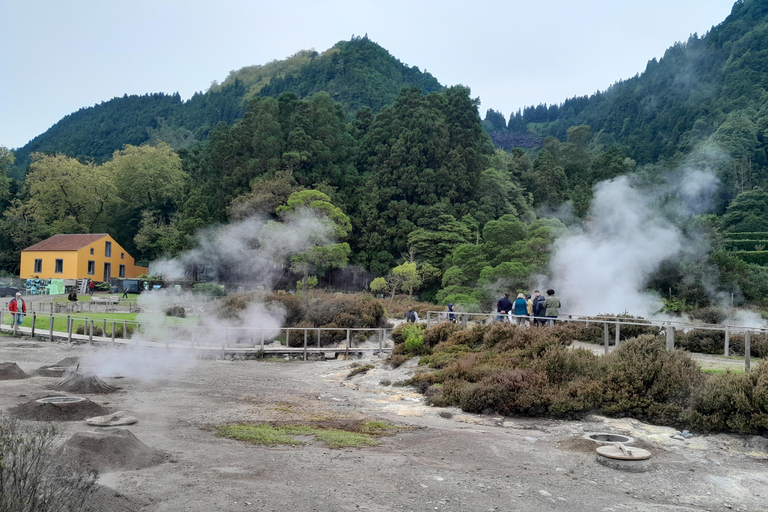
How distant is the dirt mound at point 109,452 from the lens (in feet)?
22.6

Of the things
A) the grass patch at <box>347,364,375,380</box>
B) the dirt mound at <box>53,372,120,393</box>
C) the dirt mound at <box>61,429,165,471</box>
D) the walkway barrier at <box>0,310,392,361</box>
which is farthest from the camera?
the walkway barrier at <box>0,310,392,361</box>

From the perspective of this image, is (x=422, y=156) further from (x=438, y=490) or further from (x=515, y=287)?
(x=438, y=490)

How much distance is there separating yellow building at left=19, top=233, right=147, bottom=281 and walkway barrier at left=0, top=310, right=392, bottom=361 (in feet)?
93.6

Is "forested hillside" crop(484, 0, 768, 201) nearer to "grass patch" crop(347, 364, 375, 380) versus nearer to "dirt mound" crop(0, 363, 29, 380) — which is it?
"grass patch" crop(347, 364, 375, 380)

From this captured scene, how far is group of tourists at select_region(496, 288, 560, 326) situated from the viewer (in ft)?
55.3

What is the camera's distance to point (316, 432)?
31.5 feet

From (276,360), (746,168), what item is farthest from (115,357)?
(746,168)

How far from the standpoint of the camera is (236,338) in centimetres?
2472

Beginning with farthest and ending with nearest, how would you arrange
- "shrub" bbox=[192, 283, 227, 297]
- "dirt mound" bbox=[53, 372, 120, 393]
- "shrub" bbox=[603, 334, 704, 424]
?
"shrub" bbox=[192, 283, 227, 297] → "dirt mound" bbox=[53, 372, 120, 393] → "shrub" bbox=[603, 334, 704, 424]

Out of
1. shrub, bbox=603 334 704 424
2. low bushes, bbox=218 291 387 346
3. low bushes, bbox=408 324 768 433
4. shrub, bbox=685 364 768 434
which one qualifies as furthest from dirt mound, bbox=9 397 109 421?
low bushes, bbox=218 291 387 346

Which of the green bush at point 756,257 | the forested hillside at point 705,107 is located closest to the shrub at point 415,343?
the green bush at point 756,257

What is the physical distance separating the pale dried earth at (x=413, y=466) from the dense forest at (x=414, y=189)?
22.9 m

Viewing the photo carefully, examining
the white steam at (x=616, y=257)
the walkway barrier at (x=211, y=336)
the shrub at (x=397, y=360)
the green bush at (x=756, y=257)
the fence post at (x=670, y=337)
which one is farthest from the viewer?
the green bush at (x=756, y=257)

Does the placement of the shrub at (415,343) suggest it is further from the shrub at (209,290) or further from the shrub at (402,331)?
the shrub at (209,290)
